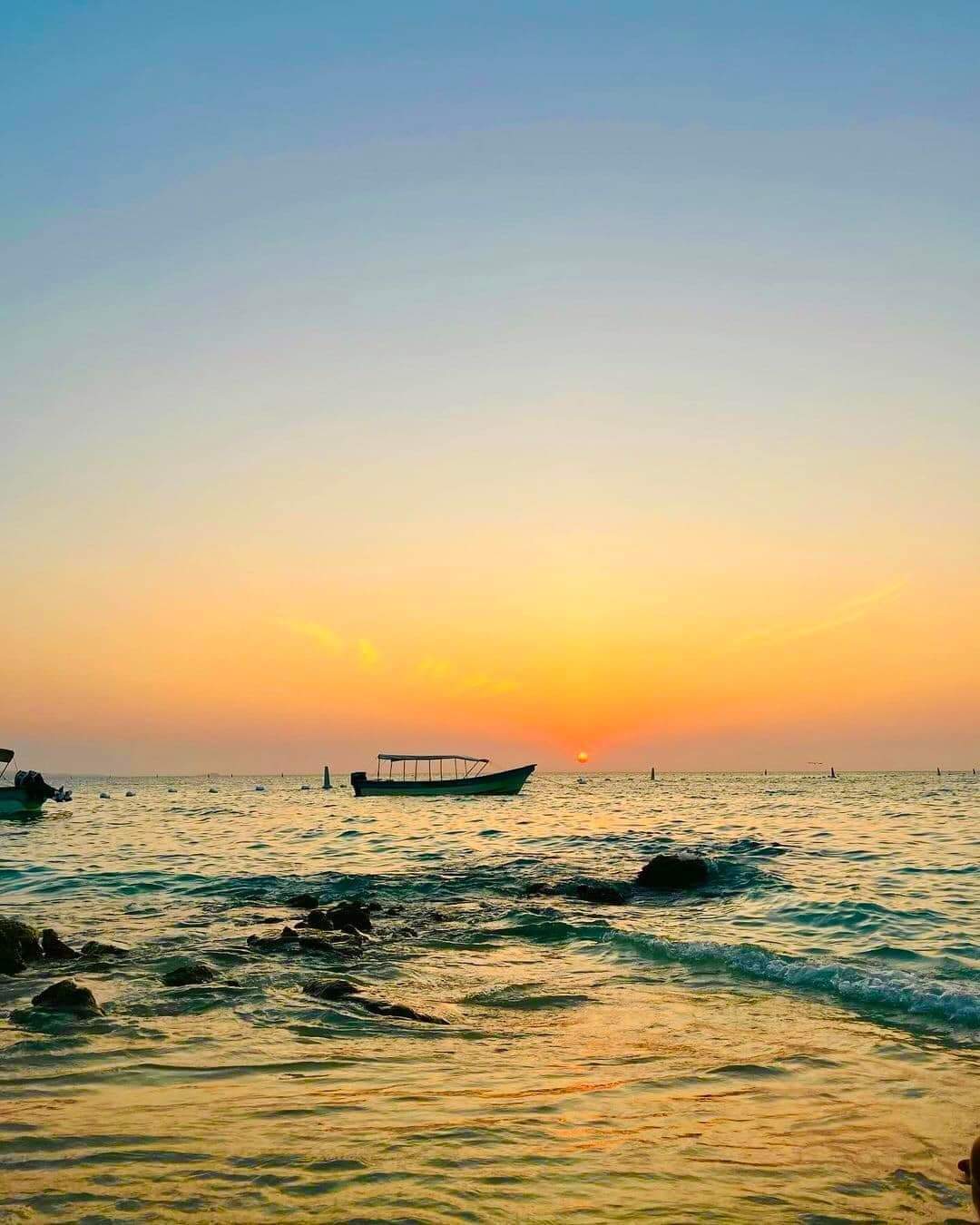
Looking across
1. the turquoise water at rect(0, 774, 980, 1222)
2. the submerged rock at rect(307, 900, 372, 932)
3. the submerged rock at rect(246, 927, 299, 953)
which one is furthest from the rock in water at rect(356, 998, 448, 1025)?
the submerged rock at rect(307, 900, 372, 932)

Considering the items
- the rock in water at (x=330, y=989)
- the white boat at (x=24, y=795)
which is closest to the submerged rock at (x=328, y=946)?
the rock in water at (x=330, y=989)

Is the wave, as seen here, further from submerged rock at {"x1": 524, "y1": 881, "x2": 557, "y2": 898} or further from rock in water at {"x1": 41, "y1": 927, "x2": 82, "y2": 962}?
rock in water at {"x1": 41, "y1": 927, "x2": 82, "y2": 962}

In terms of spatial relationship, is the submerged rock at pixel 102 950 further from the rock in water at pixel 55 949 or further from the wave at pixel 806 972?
the wave at pixel 806 972

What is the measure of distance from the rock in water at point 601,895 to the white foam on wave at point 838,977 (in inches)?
222

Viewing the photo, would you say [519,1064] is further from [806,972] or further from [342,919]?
[342,919]

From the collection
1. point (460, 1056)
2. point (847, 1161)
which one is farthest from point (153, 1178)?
point (847, 1161)

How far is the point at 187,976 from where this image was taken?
46.1 ft

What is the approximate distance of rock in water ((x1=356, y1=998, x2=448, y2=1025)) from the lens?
39.5 feet

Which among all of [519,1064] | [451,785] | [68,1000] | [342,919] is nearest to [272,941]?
[342,919]

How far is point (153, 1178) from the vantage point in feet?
21.9

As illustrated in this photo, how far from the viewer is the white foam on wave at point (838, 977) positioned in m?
12.9

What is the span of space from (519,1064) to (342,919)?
416 inches

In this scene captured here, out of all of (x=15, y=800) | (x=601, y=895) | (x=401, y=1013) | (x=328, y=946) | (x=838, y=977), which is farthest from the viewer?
(x=15, y=800)

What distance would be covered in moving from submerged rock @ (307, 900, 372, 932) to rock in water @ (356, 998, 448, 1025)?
6.41m
